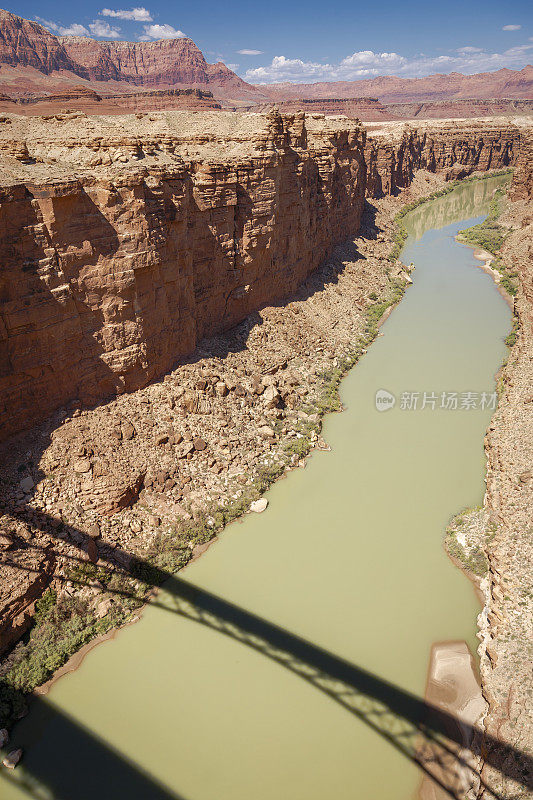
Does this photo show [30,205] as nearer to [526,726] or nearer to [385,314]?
[526,726]

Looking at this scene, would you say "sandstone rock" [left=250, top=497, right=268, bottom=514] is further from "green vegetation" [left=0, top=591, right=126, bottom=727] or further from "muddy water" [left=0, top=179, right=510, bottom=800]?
"green vegetation" [left=0, top=591, right=126, bottom=727]

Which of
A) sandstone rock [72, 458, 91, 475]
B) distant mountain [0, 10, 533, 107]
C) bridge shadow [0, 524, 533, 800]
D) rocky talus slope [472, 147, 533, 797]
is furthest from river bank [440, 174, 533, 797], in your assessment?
distant mountain [0, 10, 533, 107]

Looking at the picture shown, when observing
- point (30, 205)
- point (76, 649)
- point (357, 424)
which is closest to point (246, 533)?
point (76, 649)

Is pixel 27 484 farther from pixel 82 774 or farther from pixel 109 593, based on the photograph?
pixel 82 774

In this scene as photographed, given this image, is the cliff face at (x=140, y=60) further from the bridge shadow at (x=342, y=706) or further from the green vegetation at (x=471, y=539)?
the green vegetation at (x=471, y=539)

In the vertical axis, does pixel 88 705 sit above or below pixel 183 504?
below
